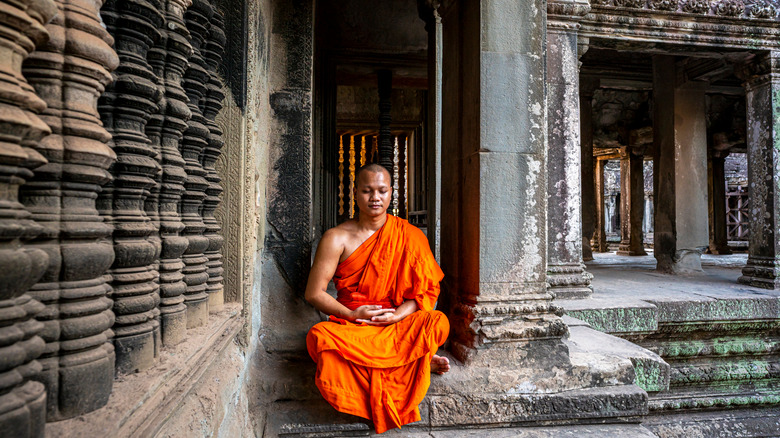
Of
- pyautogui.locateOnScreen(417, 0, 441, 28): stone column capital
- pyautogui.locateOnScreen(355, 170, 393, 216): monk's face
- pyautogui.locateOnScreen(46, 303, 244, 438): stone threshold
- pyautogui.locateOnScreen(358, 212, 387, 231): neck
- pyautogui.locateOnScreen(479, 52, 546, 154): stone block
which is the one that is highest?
pyautogui.locateOnScreen(417, 0, 441, 28): stone column capital

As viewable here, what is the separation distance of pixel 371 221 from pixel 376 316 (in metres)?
0.63

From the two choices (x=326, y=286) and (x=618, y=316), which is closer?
(x=326, y=286)

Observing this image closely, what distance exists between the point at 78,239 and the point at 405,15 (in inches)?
226

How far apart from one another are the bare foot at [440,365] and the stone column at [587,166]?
22.3 feet

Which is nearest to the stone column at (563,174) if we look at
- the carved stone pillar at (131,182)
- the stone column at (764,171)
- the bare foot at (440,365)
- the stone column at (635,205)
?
the bare foot at (440,365)

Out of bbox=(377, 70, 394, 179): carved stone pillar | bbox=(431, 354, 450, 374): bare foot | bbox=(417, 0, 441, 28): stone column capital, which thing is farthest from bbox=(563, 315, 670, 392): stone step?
bbox=(377, 70, 394, 179): carved stone pillar

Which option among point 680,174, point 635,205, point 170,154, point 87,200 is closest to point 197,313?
point 170,154

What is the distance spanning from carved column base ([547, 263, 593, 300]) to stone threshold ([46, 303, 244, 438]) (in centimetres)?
351

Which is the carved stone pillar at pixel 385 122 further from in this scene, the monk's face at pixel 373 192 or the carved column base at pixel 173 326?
the carved column base at pixel 173 326

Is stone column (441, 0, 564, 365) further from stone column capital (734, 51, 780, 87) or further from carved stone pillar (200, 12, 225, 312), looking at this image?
stone column capital (734, 51, 780, 87)

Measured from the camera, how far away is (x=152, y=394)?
1.17 meters

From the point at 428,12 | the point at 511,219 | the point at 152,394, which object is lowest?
the point at 152,394

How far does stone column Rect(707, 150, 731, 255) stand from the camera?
11.8 meters

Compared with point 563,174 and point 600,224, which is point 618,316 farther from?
point 600,224
